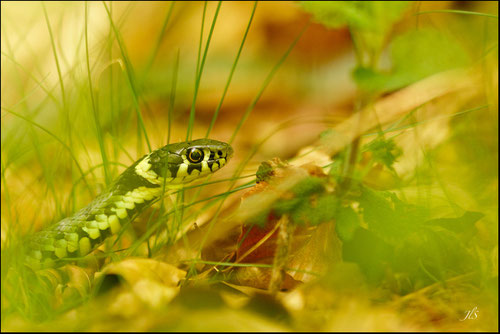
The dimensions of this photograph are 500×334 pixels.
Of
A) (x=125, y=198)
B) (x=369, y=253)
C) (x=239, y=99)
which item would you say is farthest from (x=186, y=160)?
(x=239, y=99)

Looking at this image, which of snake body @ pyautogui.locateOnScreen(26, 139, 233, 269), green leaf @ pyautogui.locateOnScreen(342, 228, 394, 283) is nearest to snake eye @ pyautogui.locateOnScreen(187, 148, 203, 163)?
snake body @ pyautogui.locateOnScreen(26, 139, 233, 269)

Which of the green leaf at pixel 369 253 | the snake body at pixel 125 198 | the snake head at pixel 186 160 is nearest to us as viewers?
the green leaf at pixel 369 253

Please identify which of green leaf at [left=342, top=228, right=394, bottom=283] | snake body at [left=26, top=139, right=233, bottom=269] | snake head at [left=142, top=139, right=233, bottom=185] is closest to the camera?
green leaf at [left=342, top=228, right=394, bottom=283]

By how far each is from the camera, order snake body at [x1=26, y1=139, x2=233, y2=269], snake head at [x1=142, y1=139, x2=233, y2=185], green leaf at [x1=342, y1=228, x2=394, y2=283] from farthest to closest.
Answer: snake head at [x1=142, y1=139, x2=233, y2=185] → snake body at [x1=26, y1=139, x2=233, y2=269] → green leaf at [x1=342, y1=228, x2=394, y2=283]

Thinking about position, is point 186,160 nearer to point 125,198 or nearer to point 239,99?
point 125,198

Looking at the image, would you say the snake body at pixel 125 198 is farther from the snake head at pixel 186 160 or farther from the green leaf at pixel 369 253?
the green leaf at pixel 369 253

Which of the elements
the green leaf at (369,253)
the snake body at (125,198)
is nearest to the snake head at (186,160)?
the snake body at (125,198)

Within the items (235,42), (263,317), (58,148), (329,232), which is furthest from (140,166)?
(235,42)

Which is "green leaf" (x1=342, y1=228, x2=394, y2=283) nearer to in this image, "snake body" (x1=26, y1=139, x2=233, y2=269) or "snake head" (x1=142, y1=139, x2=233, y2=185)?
"snake body" (x1=26, y1=139, x2=233, y2=269)
